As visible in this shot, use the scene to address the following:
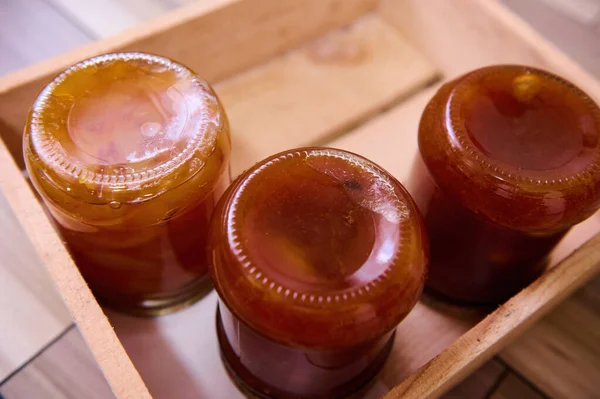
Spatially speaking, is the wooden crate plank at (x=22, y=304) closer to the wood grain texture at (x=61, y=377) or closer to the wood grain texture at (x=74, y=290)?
the wood grain texture at (x=61, y=377)

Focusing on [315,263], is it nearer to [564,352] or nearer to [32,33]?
[564,352]

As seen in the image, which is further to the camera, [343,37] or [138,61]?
[343,37]

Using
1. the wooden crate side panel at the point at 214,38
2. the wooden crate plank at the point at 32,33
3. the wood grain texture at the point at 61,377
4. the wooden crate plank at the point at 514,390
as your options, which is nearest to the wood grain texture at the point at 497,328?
the wooden crate plank at the point at 514,390

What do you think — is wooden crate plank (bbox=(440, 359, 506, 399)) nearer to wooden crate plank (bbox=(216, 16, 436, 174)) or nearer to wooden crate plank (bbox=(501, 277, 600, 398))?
wooden crate plank (bbox=(501, 277, 600, 398))

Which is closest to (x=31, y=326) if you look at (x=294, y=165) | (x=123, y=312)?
(x=123, y=312)

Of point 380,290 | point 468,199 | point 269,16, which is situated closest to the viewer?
point 380,290

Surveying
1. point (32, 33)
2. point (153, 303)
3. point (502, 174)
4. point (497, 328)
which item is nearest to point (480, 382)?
point (497, 328)

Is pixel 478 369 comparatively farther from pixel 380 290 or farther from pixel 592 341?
pixel 380 290
